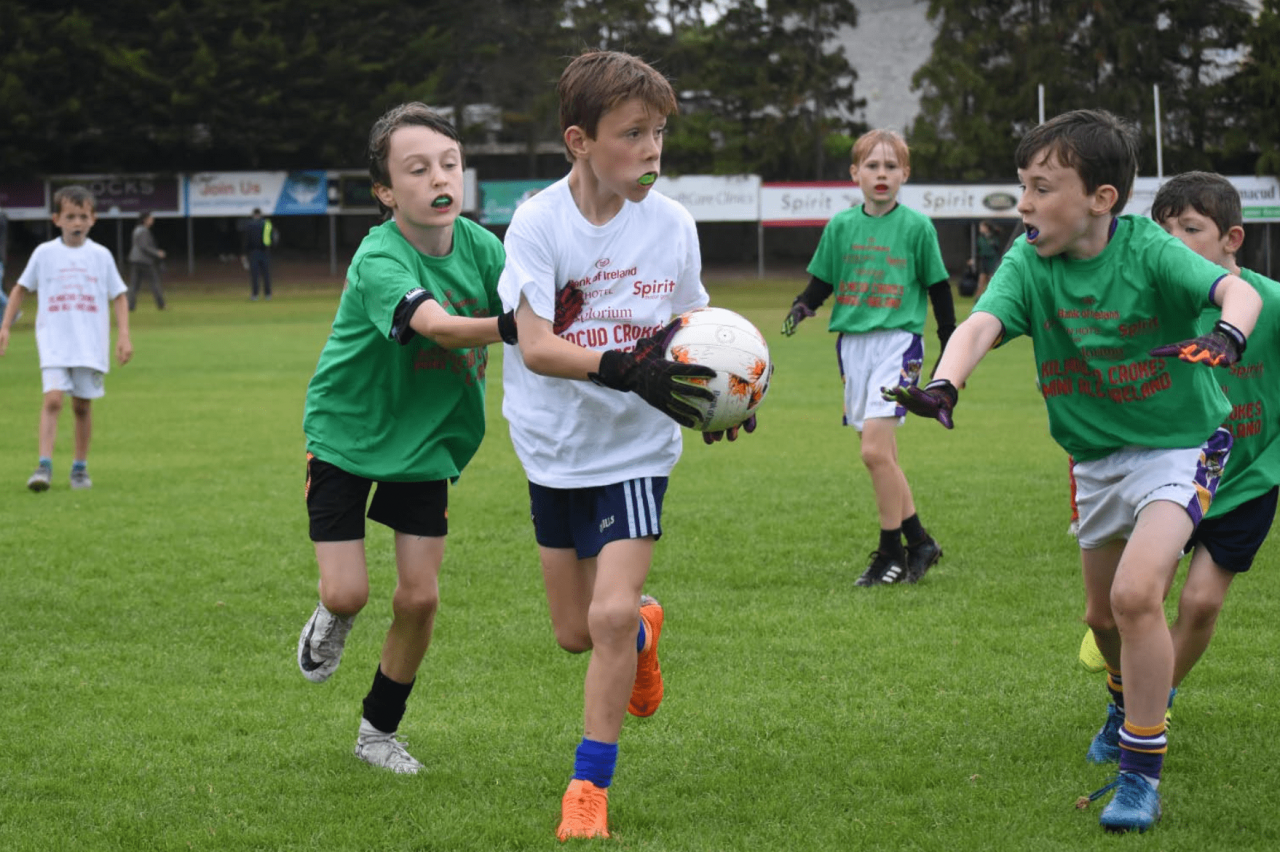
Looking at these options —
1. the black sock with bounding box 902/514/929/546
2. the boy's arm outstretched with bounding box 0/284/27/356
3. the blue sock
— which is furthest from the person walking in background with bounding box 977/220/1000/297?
the blue sock

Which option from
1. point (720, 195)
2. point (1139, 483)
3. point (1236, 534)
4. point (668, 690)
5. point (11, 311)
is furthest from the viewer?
point (720, 195)

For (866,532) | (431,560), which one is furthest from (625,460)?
(866,532)

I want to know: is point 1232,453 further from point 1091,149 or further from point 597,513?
point 597,513

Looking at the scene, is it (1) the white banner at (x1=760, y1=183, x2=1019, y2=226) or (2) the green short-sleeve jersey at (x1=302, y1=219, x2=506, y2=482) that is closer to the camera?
(2) the green short-sleeve jersey at (x1=302, y1=219, x2=506, y2=482)

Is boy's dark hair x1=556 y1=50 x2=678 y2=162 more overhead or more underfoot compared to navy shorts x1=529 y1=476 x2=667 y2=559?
more overhead

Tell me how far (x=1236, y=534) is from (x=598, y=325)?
6.74ft

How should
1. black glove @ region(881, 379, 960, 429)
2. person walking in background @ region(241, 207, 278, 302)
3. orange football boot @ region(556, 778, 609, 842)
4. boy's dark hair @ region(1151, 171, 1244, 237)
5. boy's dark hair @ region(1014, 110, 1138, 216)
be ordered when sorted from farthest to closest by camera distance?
person walking in background @ region(241, 207, 278, 302), boy's dark hair @ region(1151, 171, 1244, 237), boy's dark hair @ region(1014, 110, 1138, 216), orange football boot @ region(556, 778, 609, 842), black glove @ region(881, 379, 960, 429)

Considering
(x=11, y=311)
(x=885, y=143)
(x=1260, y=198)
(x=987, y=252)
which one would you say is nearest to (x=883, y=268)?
(x=885, y=143)

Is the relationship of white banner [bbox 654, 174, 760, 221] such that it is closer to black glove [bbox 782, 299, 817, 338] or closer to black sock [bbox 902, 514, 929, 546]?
black glove [bbox 782, 299, 817, 338]

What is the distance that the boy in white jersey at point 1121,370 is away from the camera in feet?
13.5

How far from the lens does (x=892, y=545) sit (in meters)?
7.57

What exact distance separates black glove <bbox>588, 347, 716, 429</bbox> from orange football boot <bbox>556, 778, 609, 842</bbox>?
3.39 feet

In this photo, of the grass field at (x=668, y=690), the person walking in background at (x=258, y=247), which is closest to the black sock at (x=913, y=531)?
the grass field at (x=668, y=690)

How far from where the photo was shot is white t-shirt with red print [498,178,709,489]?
14.0ft
